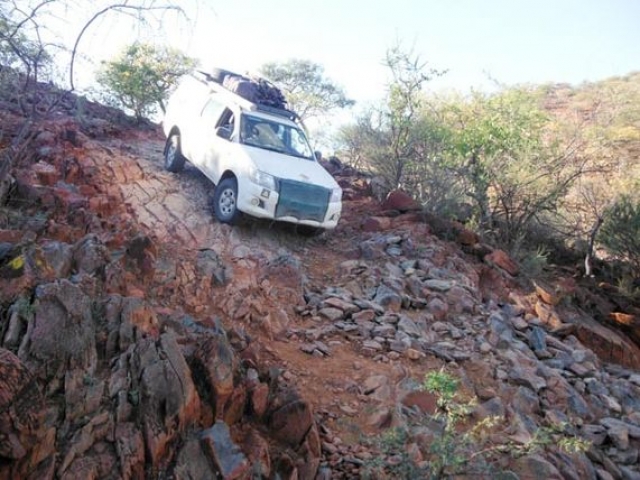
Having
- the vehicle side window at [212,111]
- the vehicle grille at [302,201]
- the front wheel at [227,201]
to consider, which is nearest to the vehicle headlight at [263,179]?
the vehicle grille at [302,201]

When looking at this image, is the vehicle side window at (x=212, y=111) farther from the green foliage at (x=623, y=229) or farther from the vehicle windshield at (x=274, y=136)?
the green foliage at (x=623, y=229)

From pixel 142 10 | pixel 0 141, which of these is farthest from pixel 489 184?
pixel 0 141

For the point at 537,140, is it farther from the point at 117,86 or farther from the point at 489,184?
the point at 117,86

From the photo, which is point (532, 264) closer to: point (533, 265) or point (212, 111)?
point (533, 265)

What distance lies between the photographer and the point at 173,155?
9.36m

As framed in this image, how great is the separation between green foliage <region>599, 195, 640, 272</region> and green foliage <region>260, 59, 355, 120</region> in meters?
13.0

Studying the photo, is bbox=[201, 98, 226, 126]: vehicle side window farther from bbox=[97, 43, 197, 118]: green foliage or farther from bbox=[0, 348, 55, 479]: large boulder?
bbox=[0, 348, 55, 479]: large boulder

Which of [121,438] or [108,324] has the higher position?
[108,324]

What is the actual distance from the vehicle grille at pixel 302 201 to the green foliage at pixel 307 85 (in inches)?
570

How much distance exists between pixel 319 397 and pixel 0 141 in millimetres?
5549

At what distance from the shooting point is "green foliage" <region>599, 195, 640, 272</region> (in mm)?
10735

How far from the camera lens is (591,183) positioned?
38.3 ft

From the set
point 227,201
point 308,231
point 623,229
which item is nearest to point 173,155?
point 227,201

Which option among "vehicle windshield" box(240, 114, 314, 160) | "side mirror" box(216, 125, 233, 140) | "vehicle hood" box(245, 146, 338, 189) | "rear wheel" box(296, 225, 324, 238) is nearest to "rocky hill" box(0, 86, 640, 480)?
"rear wheel" box(296, 225, 324, 238)
